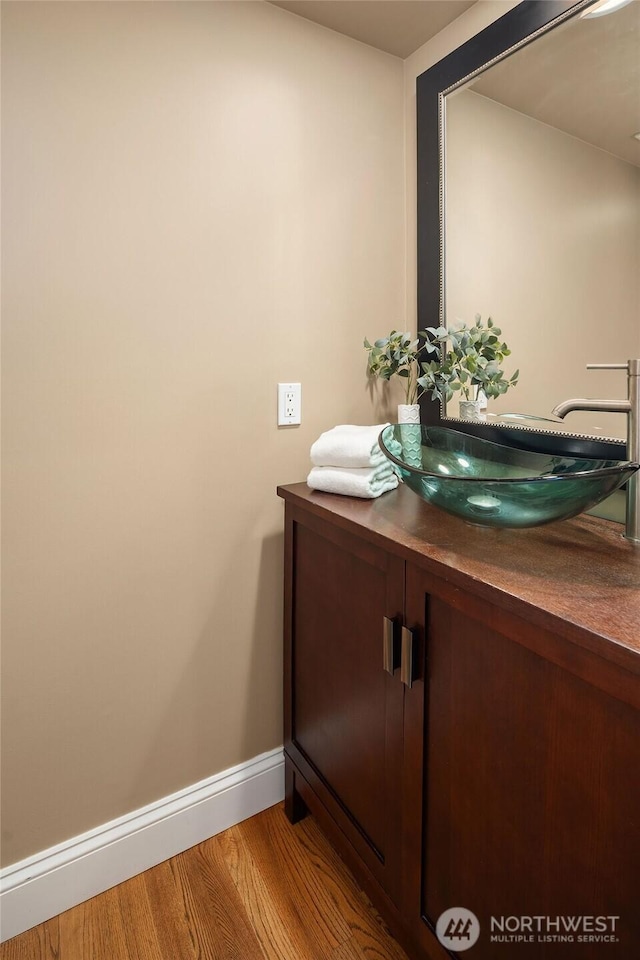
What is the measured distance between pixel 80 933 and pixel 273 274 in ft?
5.31

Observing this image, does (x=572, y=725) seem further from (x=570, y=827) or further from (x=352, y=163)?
(x=352, y=163)

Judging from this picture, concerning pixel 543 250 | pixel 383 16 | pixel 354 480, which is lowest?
pixel 354 480

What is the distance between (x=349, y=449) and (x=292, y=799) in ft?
3.24

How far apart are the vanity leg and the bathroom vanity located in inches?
5.9

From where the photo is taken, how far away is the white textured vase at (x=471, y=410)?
4.74 feet

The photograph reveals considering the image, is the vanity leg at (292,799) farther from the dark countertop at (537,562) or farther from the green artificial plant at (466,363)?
the green artificial plant at (466,363)

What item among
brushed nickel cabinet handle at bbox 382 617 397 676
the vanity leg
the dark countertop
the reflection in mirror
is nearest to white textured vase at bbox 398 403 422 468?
the dark countertop

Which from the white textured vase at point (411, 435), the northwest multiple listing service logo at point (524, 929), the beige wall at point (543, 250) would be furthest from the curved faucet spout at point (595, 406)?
the northwest multiple listing service logo at point (524, 929)

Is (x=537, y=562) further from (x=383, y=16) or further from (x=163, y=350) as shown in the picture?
(x=383, y=16)

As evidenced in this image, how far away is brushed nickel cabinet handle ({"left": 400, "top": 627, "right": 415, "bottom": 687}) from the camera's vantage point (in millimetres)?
977

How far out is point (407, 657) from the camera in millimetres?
985

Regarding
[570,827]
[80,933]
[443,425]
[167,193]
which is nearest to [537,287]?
[443,425]

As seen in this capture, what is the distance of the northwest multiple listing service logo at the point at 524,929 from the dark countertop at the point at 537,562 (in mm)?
368

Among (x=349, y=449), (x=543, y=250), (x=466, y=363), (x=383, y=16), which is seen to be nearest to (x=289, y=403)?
(x=349, y=449)
